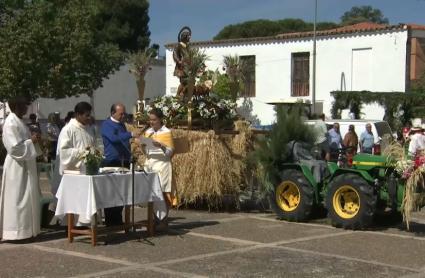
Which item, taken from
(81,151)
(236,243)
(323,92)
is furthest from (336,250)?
(323,92)

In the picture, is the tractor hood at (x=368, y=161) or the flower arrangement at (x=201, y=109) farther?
the flower arrangement at (x=201, y=109)

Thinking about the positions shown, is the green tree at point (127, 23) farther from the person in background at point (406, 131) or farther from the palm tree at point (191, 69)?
the palm tree at point (191, 69)

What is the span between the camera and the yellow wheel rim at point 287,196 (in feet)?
37.5

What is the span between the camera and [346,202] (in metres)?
10.7

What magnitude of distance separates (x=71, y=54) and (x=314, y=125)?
13636 mm

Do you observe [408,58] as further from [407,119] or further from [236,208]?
[236,208]

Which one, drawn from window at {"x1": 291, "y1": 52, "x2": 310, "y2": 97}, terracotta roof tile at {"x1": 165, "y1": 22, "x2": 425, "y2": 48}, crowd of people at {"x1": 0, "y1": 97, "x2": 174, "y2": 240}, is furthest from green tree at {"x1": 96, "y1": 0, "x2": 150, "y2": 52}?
crowd of people at {"x1": 0, "y1": 97, "x2": 174, "y2": 240}

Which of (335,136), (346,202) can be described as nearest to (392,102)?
(335,136)

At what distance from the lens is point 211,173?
1219 cm

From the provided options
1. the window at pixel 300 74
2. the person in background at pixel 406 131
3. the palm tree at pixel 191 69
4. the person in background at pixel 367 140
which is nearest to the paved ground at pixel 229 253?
the person in background at pixel 406 131

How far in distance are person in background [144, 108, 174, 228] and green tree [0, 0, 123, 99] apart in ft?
41.9

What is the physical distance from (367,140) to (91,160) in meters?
12.9

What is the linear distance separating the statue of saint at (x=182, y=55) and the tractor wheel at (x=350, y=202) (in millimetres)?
3863

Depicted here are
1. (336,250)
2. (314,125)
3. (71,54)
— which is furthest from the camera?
(71,54)
